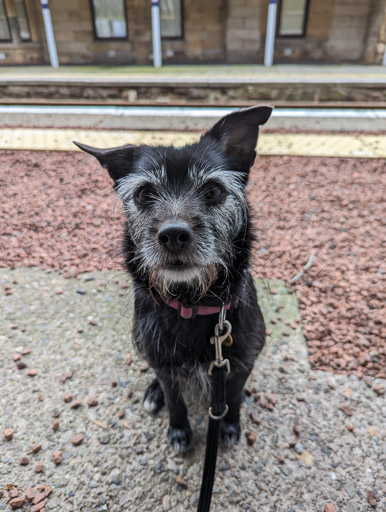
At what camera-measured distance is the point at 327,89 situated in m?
9.48

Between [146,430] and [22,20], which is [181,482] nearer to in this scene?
[146,430]

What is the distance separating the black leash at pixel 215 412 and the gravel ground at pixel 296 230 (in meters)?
0.79

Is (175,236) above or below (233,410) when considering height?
above

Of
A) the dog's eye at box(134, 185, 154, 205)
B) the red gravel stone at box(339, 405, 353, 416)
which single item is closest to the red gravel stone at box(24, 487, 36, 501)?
the dog's eye at box(134, 185, 154, 205)

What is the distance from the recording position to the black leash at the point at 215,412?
1568mm

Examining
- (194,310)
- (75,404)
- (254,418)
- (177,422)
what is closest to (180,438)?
(177,422)

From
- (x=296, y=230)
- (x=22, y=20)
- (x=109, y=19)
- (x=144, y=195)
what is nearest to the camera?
(x=144, y=195)

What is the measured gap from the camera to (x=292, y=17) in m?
14.7

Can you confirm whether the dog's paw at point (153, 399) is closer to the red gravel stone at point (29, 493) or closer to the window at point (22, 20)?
the red gravel stone at point (29, 493)

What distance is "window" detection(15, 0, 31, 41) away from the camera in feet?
49.7

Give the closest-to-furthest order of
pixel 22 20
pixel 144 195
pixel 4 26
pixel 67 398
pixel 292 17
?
1. pixel 144 195
2. pixel 67 398
3. pixel 292 17
4. pixel 22 20
5. pixel 4 26

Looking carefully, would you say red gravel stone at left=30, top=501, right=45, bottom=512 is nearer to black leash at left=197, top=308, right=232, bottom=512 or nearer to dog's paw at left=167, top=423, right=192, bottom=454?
dog's paw at left=167, top=423, right=192, bottom=454

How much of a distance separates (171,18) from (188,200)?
1601cm

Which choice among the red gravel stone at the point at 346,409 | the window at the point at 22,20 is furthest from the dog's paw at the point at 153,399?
the window at the point at 22,20
